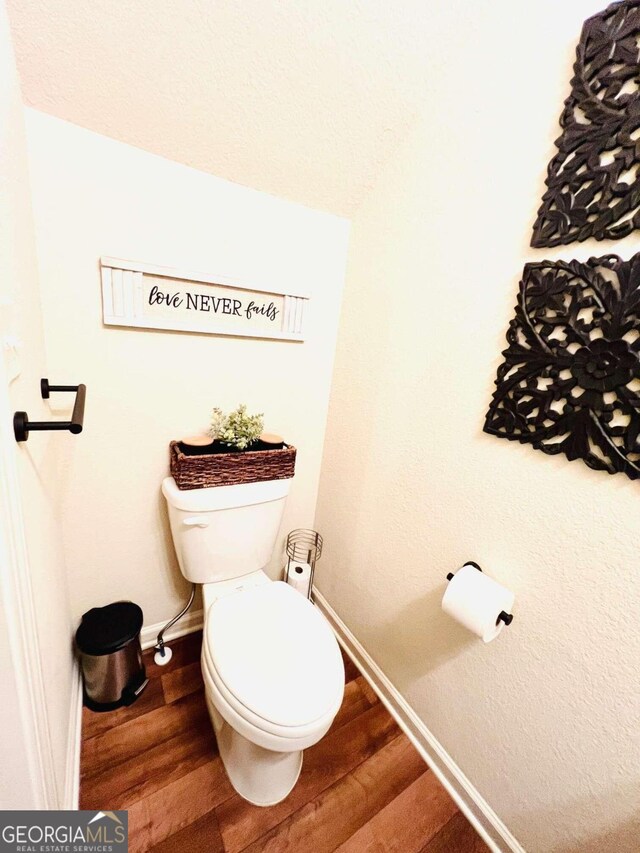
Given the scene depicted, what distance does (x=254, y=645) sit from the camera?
36.9 inches

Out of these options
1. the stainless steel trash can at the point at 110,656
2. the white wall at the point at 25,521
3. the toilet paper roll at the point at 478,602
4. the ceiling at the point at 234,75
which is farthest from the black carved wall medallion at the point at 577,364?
the stainless steel trash can at the point at 110,656

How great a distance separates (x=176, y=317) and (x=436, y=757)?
1.66m

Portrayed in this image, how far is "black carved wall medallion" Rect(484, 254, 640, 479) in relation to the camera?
0.65m

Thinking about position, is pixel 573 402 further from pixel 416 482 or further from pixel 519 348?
pixel 416 482

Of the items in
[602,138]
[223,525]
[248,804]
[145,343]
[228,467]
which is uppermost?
[602,138]

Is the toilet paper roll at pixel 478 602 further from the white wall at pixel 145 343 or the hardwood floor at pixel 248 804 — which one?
the white wall at pixel 145 343

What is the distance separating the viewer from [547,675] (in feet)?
2.63

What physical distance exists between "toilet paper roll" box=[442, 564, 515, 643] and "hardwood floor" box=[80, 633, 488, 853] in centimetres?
62

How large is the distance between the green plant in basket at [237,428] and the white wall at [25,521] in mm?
471

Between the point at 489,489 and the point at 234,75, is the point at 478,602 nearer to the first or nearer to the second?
the point at 489,489

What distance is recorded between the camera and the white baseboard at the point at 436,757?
3.02 ft

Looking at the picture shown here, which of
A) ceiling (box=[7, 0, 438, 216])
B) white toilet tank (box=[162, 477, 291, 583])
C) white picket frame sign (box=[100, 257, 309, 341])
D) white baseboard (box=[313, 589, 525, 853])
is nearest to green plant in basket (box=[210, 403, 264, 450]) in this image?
white toilet tank (box=[162, 477, 291, 583])

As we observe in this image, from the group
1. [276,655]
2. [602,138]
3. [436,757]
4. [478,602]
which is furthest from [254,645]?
[602,138]

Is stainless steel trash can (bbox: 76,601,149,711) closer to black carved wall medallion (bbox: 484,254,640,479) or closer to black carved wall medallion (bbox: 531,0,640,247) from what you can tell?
black carved wall medallion (bbox: 484,254,640,479)
